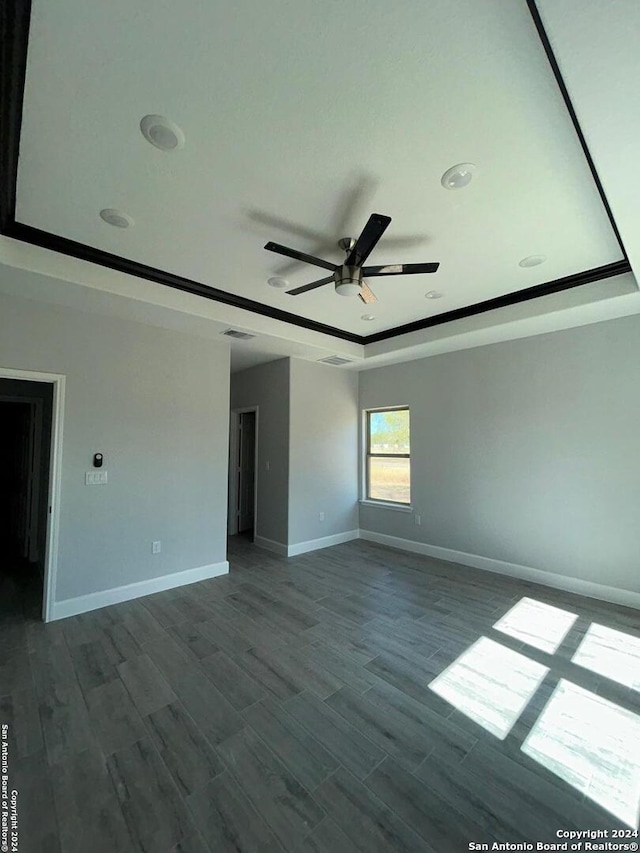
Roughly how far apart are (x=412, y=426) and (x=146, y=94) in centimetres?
453

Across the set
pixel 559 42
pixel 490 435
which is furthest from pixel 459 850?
pixel 490 435

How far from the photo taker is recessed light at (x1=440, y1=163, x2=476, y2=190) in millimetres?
1946

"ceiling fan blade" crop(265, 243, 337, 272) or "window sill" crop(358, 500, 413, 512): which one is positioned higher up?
"ceiling fan blade" crop(265, 243, 337, 272)

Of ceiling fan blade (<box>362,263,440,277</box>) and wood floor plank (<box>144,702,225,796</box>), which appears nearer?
wood floor plank (<box>144,702,225,796</box>)

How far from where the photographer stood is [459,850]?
1.33 m

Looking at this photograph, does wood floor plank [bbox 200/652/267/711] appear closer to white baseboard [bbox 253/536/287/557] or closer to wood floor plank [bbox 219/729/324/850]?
wood floor plank [bbox 219/729/324/850]

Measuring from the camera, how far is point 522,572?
13.5 ft

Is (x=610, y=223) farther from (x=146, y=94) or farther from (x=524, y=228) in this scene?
(x=146, y=94)

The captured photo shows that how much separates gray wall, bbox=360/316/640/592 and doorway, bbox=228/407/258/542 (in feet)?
8.97

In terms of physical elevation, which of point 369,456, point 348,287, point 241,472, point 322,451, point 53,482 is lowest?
point 241,472

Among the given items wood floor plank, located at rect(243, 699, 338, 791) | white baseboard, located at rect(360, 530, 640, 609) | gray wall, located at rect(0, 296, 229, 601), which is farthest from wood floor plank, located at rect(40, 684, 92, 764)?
white baseboard, located at rect(360, 530, 640, 609)

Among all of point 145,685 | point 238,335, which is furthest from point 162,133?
point 145,685

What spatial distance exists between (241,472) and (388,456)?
8.61ft

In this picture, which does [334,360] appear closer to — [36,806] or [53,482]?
[53,482]
